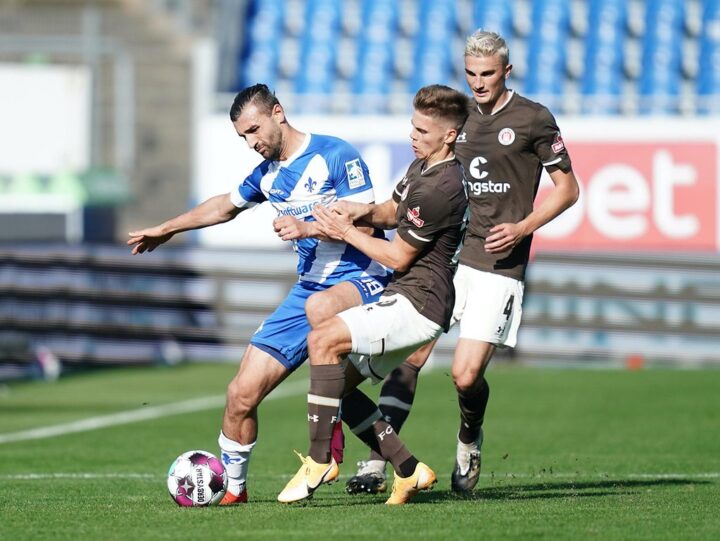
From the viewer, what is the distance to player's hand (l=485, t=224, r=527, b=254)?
7.96 m

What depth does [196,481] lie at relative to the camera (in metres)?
7.54

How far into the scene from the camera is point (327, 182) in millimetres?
7980

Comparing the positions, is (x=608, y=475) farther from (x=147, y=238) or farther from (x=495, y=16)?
(x=495, y=16)

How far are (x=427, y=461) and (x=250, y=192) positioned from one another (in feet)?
10.7

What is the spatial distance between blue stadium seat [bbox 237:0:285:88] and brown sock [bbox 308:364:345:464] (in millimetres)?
16986

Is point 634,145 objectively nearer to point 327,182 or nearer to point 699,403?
point 699,403

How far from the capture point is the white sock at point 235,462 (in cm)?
795

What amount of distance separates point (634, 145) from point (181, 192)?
1037cm

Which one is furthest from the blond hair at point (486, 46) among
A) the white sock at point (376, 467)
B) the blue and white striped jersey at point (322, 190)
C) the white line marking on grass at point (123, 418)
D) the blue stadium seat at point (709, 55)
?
the blue stadium seat at point (709, 55)

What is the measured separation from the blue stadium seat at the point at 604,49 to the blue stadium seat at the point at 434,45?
2259 mm

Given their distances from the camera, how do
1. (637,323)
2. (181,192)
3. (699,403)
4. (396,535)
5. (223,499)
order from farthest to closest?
(181,192), (637,323), (699,403), (223,499), (396,535)

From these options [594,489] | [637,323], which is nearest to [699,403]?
[637,323]

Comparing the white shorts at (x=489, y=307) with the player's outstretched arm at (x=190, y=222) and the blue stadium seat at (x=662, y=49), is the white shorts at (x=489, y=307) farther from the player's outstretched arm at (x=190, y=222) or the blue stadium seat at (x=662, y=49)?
the blue stadium seat at (x=662, y=49)

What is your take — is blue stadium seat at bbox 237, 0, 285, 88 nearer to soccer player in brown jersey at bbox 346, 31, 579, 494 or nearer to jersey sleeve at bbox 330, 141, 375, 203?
soccer player in brown jersey at bbox 346, 31, 579, 494
